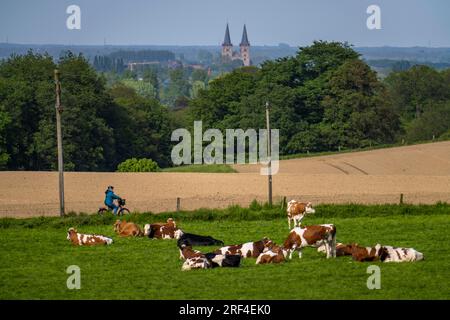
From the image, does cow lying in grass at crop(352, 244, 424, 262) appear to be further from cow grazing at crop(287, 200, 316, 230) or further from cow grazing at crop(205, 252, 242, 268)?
cow grazing at crop(287, 200, 316, 230)

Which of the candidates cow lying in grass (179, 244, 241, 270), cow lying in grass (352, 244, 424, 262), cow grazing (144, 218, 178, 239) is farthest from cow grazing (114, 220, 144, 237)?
cow lying in grass (352, 244, 424, 262)

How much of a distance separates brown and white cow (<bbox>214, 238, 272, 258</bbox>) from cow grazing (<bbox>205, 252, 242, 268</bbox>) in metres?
1.06

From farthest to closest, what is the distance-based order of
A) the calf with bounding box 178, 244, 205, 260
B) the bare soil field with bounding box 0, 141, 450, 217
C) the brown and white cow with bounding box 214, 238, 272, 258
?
the bare soil field with bounding box 0, 141, 450, 217 < the brown and white cow with bounding box 214, 238, 272, 258 < the calf with bounding box 178, 244, 205, 260

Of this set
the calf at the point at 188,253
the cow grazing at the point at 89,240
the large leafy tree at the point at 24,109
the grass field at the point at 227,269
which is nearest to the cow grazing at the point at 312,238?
the grass field at the point at 227,269

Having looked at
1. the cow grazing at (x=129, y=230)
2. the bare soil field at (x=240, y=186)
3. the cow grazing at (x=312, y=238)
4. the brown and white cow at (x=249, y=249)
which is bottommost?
the bare soil field at (x=240, y=186)

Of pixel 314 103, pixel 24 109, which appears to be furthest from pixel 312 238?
pixel 314 103

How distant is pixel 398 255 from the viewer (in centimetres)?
2872

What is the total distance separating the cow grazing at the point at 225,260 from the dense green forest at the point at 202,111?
56257mm

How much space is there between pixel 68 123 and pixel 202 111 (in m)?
23.0

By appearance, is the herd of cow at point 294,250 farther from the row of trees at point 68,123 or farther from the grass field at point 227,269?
the row of trees at point 68,123

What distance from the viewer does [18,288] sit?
25.8 meters

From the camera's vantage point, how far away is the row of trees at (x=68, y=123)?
88062mm

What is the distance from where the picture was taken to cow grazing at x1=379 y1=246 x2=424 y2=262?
28.6 m
